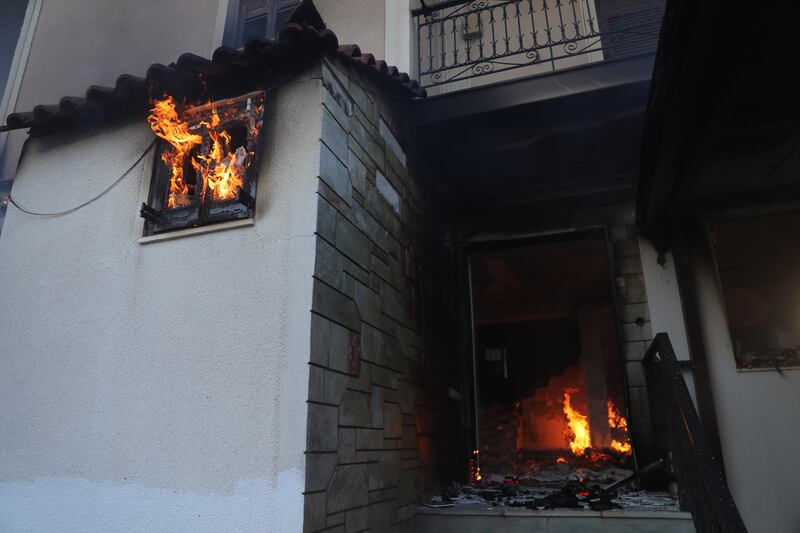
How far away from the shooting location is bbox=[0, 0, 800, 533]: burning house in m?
3.00

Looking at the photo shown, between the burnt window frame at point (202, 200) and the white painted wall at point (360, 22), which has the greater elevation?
the white painted wall at point (360, 22)

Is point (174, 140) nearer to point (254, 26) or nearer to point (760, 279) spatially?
point (254, 26)

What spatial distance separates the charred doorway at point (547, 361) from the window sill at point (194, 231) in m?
5.12

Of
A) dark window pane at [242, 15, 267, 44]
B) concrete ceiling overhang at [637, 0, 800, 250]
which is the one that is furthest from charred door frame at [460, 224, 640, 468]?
dark window pane at [242, 15, 267, 44]

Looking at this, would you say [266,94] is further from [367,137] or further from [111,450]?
[111,450]

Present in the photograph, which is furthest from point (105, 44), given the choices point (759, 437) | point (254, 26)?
point (759, 437)

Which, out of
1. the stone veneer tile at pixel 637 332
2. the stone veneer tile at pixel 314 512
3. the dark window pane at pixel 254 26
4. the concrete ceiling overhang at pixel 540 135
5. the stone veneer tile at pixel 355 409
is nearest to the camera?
the stone veneer tile at pixel 314 512

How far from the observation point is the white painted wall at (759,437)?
14.2ft

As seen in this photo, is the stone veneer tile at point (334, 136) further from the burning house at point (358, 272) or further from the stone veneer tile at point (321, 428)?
the stone veneer tile at point (321, 428)

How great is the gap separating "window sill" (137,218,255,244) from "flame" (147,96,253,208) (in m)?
0.22

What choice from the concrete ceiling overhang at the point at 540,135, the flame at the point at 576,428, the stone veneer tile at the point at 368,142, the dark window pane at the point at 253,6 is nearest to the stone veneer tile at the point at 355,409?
the stone veneer tile at the point at 368,142

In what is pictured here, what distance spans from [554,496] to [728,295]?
102 inches

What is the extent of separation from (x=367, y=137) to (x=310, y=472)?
2.47 metres

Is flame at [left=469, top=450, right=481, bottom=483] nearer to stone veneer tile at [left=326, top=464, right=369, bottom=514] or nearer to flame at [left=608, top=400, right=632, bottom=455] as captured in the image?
stone veneer tile at [left=326, top=464, right=369, bottom=514]
